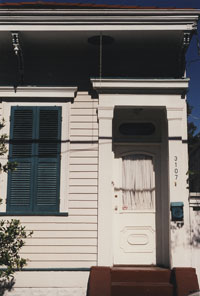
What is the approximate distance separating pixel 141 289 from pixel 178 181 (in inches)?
73.7

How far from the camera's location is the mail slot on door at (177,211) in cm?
645

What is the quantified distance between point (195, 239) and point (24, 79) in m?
4.20

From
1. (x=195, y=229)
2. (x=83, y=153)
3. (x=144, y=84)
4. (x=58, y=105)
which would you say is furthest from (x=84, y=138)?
(x=195, y=229)

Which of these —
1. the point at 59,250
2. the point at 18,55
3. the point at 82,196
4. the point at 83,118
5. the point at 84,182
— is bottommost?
the point at 59,250

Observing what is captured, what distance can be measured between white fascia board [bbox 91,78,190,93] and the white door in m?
1.35

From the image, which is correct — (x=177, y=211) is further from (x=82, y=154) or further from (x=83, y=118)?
(x=83, y=118)

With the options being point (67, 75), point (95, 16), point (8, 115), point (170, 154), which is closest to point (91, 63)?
point (67, 75)

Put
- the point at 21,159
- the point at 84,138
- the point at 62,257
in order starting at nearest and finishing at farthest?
the point at 62,257 → the point at 21,159 → the point at 84,138

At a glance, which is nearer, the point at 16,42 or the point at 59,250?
the point at 59,250

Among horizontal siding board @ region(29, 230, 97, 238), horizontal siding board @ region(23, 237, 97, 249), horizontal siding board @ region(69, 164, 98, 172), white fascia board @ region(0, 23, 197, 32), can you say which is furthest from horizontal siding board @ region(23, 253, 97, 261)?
white fascia board @ region(0, 23, 197, 32)

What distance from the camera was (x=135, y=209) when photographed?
729 centimetres

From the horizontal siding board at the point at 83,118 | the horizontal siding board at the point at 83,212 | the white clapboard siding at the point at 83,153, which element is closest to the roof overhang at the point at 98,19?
the horizontal siding board at the point at 83,118

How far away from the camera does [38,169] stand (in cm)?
682

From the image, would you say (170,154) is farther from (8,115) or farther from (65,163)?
(8,115)
